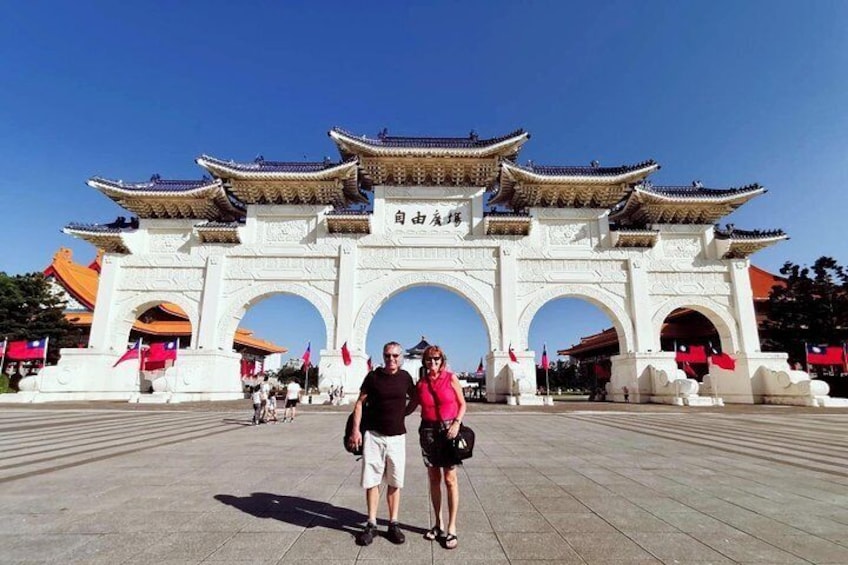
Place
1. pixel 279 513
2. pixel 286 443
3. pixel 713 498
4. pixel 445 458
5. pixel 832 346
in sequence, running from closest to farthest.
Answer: pixel 445 458
pixel 279 513
pixel 713 498
pixel 286 443
pixel 832 346

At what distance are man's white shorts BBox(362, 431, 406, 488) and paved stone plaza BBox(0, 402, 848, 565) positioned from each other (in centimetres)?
39

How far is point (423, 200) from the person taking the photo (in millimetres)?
22000

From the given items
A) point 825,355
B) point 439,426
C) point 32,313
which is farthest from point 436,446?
point 32,313

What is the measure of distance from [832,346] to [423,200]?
21084 millimetres

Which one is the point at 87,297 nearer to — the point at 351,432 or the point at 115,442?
the point at 115,442

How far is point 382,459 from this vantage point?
3.16 m

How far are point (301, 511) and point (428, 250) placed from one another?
18167 mm

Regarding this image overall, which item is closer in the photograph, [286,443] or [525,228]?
[286,443]

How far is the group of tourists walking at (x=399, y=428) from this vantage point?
9.87 feet

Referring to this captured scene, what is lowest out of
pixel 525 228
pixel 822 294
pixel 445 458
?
pixel 445 458

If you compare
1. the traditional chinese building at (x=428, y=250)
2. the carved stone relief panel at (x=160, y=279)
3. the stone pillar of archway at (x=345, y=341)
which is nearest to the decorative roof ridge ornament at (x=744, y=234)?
the traditional chinese building at (x=428, y=250)

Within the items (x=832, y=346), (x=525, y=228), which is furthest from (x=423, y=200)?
(x=832, y=346)

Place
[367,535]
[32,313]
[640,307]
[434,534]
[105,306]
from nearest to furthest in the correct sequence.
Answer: [367,535]
[434,534]
[105,306]
[640,307]
[32,313]

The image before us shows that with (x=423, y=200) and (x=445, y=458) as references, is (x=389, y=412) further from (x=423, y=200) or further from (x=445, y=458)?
(x=423, y=200)
